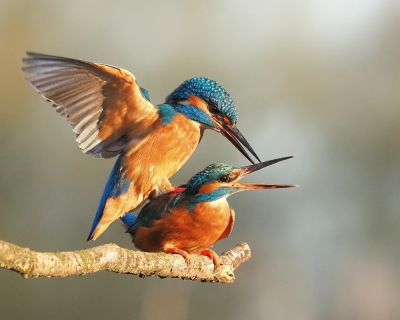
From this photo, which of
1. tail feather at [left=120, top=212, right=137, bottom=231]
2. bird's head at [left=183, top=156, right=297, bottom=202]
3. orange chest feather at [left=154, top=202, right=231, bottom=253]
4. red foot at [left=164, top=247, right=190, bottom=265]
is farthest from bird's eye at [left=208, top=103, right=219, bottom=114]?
tail feather at [left=120, top=212, right=137, bottom=231]

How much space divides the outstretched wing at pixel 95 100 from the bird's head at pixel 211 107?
19 cm

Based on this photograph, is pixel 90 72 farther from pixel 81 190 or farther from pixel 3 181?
pixel 3 181

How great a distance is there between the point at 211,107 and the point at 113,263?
35.6 inches

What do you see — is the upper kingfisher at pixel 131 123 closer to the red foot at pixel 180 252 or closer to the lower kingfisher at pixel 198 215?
the lower kingfisher at pixel 198 215

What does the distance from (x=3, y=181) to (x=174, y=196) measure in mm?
6337

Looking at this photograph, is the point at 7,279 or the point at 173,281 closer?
the point at 173,281

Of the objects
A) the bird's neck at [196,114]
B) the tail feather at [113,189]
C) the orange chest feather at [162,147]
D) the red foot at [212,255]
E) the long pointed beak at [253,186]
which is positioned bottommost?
the red foot at [212,255]

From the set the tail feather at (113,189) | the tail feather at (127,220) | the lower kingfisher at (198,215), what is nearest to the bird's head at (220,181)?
the lower kingfisher at (198,215)

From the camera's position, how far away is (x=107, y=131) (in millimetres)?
2451

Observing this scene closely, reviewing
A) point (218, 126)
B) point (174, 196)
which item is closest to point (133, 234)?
point (174, 196)

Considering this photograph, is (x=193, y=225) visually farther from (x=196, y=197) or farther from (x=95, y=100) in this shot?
(x=95, y=100)

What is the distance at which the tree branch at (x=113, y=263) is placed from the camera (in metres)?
1.32

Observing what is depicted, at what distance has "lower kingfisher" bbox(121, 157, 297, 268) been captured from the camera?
247cm

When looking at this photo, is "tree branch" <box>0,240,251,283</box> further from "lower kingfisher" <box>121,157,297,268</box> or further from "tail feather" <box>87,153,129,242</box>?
"tail feather" <box>87,153,129,242</box>
